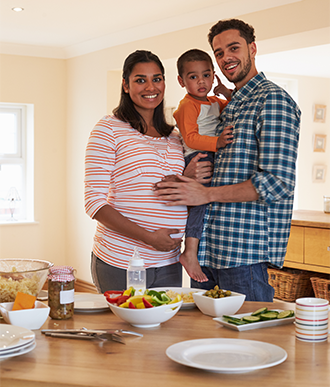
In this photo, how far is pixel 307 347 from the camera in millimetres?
1235

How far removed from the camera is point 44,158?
5695 millimetres

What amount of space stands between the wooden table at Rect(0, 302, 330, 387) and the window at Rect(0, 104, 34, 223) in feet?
15.1

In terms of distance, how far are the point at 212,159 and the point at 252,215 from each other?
37cm

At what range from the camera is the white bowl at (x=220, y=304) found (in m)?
1.47

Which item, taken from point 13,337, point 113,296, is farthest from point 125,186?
point 13,337

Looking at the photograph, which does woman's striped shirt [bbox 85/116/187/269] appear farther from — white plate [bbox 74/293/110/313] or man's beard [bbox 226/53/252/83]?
man's beard [bbox 226/53/252/83]

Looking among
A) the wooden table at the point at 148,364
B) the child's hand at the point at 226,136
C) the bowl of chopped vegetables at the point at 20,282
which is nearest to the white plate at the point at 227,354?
the wooden table at the point at 148,364

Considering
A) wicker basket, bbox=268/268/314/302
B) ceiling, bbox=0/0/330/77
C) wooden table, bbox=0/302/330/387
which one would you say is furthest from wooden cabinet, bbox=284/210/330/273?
wooden table, bbox=0/302/330/387

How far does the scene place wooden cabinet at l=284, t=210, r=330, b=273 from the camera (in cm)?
365

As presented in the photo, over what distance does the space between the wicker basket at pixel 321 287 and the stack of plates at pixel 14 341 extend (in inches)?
110

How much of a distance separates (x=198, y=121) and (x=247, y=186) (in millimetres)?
511

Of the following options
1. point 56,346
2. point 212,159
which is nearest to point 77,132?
point 212,159

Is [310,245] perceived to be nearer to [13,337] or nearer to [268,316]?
[268,316]

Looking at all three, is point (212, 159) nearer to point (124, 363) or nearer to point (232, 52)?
point (232, 52)
